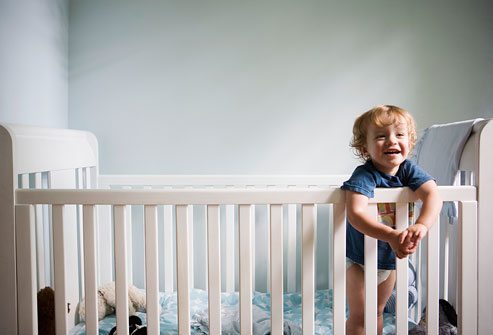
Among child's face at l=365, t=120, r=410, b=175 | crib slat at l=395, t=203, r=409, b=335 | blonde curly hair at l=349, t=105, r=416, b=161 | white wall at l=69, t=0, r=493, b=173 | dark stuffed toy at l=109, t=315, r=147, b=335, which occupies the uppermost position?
white wall at l=69, t=0, r=493, b=173

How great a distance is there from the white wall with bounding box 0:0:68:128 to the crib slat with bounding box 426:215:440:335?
1.35 meters

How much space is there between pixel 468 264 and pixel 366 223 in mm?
320

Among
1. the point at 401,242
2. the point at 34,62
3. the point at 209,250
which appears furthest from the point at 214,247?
the point at 34,62

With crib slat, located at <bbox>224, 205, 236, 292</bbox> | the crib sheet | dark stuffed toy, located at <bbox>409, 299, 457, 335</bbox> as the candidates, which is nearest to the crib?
dark stuffed toy, located at <bbox>409, 299, 457, 335</bbox>

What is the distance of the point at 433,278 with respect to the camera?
1.03 m

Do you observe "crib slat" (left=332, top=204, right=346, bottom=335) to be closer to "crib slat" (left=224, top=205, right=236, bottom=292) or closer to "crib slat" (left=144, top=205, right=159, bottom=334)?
"crib slat" (left=144, top=205, right=159, bottom=334)

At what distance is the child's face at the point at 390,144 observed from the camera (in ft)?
3.52

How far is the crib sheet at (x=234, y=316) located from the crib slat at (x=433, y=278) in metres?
0.35

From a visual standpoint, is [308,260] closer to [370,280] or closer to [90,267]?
[370,280]

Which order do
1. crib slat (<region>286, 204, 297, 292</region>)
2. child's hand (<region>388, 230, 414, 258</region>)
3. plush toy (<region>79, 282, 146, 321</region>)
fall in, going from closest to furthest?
child's hand (<region>388, 230, 414, 258</region>)
plush toy (<region>79, 282, 146, 321</region>)
crib slat (<region>286, 204, 297, 292</region>)

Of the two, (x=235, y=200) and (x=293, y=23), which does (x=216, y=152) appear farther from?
(x=235, y=200)

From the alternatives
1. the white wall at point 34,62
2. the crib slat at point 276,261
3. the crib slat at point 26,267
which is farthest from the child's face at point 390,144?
the white wall at point 34,62

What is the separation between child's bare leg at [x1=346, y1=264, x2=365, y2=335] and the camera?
44.6 inches

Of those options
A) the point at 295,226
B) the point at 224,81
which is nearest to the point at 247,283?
the point at 295,226
